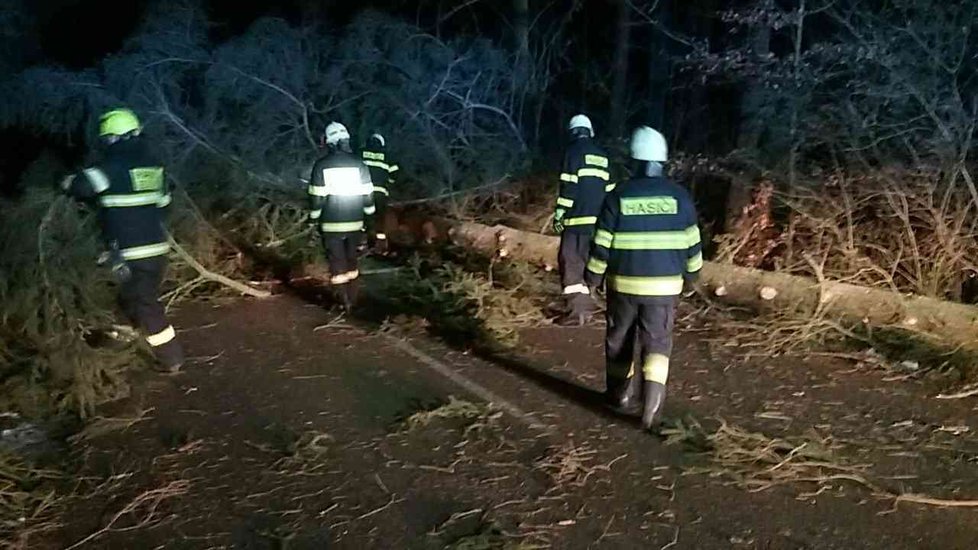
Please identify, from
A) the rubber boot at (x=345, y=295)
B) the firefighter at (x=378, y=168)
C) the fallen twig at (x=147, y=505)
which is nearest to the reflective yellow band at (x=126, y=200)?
the fallen twig at (x=147, y=505)

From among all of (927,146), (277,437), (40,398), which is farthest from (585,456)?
(927,146)

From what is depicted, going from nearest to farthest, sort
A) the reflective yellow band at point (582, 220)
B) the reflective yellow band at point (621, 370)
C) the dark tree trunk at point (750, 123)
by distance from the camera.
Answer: the reflective yellow band at point (621, 370) < the reflective yellow band at point (582, 220) < the dark tree trunk at point (750, 123)

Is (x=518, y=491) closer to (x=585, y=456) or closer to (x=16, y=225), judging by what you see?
(x=585, y=456)

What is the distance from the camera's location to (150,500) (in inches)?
182

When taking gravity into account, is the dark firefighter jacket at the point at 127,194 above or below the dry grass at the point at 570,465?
above

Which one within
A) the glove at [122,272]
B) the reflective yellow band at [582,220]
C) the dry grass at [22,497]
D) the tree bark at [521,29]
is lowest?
the dry grass at [22,497]

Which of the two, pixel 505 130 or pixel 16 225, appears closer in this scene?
pixel 16 225

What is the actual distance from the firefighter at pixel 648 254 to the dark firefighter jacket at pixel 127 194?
3.05 meters

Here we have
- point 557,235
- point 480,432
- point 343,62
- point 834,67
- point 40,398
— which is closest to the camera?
point 480,432

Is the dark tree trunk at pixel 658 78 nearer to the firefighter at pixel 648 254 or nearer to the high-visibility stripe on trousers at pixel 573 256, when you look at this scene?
the high-visibility stripe on trousers at pixel 573 256

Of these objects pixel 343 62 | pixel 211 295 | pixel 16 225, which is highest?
pixel 343 62

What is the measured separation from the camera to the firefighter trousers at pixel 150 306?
628 centimetres

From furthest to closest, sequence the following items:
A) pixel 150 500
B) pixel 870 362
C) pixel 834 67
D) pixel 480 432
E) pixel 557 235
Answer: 1. pixel 557 235
2. pixel 834 67
3. pixel 870 362
4. pixel 480 432
5. pixel 150 500

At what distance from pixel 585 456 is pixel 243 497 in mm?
1824
